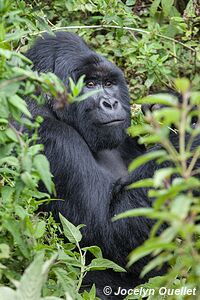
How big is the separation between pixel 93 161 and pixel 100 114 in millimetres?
242

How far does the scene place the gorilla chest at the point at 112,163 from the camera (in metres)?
4.08

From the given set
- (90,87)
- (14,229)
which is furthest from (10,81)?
(90,87)

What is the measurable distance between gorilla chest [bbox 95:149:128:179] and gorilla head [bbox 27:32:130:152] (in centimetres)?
8

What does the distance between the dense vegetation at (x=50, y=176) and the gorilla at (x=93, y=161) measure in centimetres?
30

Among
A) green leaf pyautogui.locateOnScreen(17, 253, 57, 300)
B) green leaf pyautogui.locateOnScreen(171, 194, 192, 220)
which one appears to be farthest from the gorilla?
green leaf pyautogui.locateOnScreen(171, 194, 192, 220)

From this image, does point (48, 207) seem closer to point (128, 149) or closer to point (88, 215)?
point (88, 215)

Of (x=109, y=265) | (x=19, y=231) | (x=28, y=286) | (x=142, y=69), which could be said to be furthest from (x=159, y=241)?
(x=142, y=69)

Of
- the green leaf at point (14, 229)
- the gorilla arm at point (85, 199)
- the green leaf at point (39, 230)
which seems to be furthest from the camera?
the gorilla arm at point (85, 199)

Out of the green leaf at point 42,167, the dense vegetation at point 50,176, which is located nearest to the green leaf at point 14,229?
the dense vegetation at point 50,176

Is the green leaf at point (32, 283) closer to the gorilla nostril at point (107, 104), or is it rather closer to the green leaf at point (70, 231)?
the green leaf at point (70, 231)

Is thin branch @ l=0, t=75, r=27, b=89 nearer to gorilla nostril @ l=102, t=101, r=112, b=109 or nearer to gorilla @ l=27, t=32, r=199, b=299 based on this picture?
gorilla @ l=27, t=32, r=199, b=299

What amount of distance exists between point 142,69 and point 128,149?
0.68 meters

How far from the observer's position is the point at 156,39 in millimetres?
4949

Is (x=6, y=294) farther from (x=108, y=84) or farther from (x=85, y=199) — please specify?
(x=108, y=84)
